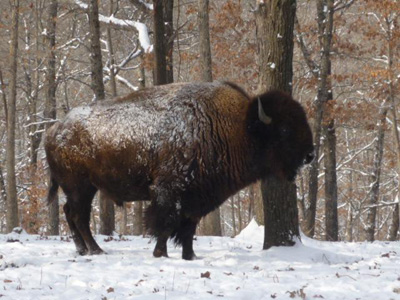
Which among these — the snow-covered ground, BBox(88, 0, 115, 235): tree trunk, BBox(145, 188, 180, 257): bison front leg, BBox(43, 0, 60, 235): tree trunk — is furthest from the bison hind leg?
BBox(43, 0, 60, 235): tree trunk

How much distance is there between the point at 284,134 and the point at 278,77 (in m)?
0.92

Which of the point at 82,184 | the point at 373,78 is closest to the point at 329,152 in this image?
the point at 373,78

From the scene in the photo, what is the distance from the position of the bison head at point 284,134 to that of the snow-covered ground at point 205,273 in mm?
1222

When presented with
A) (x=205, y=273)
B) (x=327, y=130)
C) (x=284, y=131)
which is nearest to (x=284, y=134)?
(x=284, y=131)

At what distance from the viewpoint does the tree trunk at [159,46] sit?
12020 mm

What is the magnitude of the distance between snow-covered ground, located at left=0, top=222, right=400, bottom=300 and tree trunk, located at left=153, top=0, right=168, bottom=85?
455 centimetres

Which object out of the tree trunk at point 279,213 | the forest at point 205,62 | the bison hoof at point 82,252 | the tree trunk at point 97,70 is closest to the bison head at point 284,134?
the tree trunk at point 279,213

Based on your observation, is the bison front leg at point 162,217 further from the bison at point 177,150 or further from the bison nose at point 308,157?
the bison nose at point 308,157

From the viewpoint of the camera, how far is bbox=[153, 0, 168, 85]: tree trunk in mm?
12020

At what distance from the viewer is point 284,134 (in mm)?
7781

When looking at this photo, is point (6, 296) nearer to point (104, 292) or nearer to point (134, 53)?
point (104, 292)

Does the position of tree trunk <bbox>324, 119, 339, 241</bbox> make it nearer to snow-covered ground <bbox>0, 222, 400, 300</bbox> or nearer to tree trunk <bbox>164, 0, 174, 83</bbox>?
tree trunk <bbox>164, 0, 174, 83</bbox>

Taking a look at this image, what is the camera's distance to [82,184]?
26.8 ft

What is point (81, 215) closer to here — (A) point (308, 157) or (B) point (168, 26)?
(A) point (308, 157)
